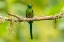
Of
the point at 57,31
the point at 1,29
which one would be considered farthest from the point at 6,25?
the point at 57,31

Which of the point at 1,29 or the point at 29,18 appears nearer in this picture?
the point at 29,18

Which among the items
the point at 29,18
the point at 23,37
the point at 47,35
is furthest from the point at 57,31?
the point at 29,18

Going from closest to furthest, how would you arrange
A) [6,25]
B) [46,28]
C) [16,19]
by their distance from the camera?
[16,19]
[6,25]
[46,28]

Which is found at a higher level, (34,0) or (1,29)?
(34,0)

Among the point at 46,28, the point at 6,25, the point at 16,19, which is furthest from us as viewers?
the point at 46,28

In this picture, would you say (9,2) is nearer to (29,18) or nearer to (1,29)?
(1,29)

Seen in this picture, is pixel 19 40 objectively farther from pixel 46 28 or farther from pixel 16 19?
pixel 16 19

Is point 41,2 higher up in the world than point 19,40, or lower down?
higher up

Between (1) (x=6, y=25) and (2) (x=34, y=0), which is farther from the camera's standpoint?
(2) (x=34, y=0)
